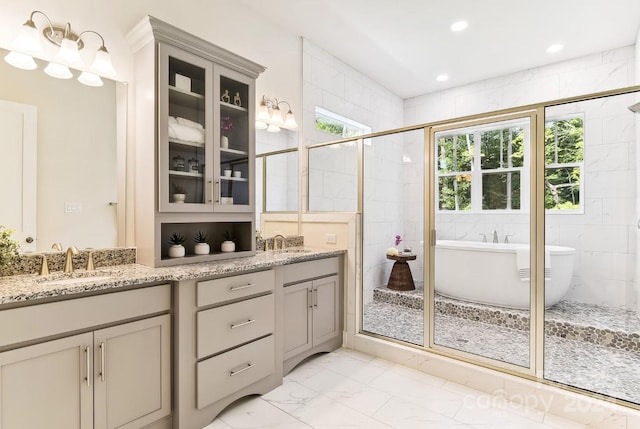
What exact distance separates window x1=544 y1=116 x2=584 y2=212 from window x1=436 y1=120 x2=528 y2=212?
23 cm

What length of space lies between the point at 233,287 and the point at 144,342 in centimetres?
53

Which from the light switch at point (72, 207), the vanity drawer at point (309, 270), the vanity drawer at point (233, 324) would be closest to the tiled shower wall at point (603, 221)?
the vanity drawer at point (309, 270)

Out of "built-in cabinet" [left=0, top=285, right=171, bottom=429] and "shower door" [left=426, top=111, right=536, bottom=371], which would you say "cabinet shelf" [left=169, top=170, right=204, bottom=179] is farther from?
"shower door" [left=426, top=111, right=536, bottom=371]

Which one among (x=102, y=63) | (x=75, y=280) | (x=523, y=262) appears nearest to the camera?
(x=75, y=280)

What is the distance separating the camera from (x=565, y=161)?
110 inches

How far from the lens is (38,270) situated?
69.8 inches

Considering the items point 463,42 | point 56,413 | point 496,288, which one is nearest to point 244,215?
point 56,413

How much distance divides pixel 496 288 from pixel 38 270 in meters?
3.54

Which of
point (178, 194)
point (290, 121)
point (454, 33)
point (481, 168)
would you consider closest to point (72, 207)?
point (178, 194)

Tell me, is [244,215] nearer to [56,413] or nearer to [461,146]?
[56,413]

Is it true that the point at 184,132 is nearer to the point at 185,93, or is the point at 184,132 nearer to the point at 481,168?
the point at 185,93

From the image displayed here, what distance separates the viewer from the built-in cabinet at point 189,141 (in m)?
1.96

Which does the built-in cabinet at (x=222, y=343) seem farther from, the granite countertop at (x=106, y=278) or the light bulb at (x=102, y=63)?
the light bulb at (x=102, y=63)

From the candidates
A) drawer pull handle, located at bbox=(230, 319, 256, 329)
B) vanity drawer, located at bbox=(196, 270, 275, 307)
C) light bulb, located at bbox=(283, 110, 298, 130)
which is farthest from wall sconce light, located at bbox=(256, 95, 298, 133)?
drawer pull handle, located at bbox=(230, 319, 256, 329)
